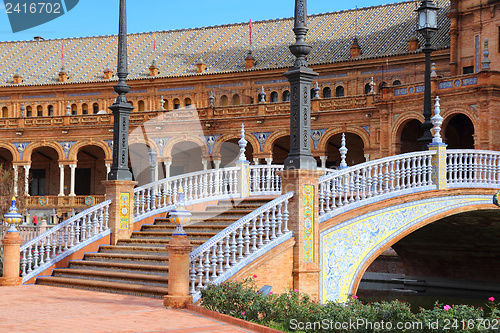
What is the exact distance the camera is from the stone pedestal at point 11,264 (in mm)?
15195

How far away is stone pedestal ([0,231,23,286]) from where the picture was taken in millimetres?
15195

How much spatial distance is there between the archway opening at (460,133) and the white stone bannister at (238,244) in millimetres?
22366

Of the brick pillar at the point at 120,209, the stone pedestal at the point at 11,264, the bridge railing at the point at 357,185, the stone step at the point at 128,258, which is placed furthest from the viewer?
the brick pillar at the point at 120,209

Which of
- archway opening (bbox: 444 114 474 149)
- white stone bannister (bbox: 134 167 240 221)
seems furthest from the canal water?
archway opening (bbox: 444 114 474 149)

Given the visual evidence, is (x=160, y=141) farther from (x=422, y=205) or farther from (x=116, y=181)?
(x=422, y=205)

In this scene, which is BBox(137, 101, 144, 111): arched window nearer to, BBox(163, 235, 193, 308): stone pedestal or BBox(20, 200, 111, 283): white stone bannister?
BBox(20, 200, 111, 283): white stone bannister

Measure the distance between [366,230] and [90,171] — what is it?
36.8 m

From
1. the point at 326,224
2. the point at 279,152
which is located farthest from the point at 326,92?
the point at 326,224

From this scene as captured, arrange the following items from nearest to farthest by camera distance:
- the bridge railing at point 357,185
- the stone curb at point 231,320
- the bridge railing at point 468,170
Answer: the stone curb at point 231,320, the bridge railing at point 357,185, the bridge railing at point 468,170

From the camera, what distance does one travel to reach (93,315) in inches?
422

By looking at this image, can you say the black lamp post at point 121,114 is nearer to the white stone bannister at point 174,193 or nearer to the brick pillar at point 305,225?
the white stone bannister at point 174,193

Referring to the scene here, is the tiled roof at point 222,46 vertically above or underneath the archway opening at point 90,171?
above

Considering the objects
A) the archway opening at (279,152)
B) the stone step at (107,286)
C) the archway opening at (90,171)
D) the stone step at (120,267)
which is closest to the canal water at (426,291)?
the stone step at (120,267)

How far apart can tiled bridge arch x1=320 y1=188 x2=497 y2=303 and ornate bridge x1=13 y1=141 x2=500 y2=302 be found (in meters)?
0.02
